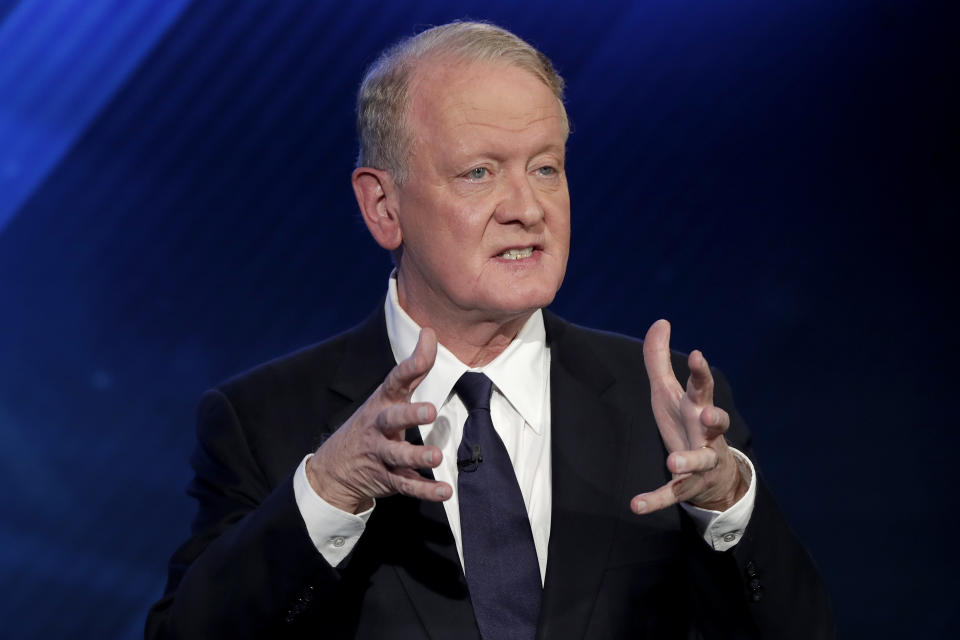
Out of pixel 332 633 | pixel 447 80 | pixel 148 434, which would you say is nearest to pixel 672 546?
pixel 332 633

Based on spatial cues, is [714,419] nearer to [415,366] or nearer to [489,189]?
[415,366]

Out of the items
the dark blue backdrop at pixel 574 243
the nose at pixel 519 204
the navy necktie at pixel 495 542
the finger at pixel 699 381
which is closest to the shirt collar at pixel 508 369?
the navy necktie at pixel 495 542

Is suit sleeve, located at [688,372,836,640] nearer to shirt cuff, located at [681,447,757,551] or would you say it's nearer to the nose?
shirt cuff, located at [681,447,757,551]

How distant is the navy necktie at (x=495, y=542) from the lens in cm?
178

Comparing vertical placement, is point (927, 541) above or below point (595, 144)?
below

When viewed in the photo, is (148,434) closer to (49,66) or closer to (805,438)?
(49,66)

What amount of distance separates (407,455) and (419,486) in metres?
0.05

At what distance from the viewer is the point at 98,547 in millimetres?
2928

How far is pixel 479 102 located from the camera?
1936mm

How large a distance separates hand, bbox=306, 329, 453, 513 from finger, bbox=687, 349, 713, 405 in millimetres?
367

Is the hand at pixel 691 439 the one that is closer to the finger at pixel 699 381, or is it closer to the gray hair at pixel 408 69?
the finger at pixel 699 381

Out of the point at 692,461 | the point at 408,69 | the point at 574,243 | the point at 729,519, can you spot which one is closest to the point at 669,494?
the point at 692,461

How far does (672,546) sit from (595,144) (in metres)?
1.47

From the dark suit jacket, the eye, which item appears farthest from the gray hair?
the dark suit jacket
